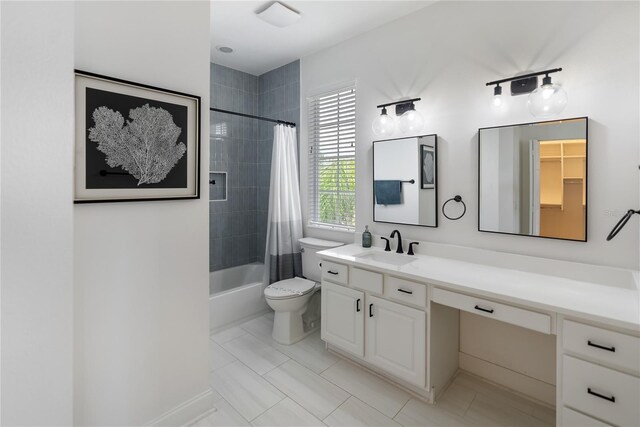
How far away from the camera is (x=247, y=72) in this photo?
376 centimetres

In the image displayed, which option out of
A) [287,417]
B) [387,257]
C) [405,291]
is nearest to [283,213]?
[387,257]

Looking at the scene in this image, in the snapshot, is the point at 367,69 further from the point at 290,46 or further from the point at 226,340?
the point at 226,340

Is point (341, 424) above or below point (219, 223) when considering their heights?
below

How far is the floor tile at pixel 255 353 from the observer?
2.39 meters

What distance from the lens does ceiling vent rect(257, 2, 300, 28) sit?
94.0 inches

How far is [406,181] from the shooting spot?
8.36 ft

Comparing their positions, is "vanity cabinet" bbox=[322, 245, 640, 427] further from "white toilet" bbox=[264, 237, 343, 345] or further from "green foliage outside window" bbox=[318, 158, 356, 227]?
"green foliage outside window" bbox=[318, 158, 356, 227]

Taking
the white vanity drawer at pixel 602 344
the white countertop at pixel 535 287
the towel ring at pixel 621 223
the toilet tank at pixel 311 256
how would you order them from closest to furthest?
the white vanity drawer at pixel 602 344 → the white countertop at pixel 535 287 → the towel ring at pixel 621 223 → the toilet tank at pixel 311 256

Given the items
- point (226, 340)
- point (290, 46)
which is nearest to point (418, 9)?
point (290, 46)

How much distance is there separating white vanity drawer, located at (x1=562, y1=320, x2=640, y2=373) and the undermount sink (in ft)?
3.41

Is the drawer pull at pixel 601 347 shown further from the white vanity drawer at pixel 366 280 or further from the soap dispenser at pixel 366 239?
the soap dispenser at pixel 366 239

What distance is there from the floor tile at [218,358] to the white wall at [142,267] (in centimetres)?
53

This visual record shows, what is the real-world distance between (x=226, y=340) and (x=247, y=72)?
2.99 metres

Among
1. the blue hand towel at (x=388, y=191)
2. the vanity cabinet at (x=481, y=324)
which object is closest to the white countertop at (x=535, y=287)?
the vanity cabinet at (x=481, y=324)
